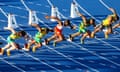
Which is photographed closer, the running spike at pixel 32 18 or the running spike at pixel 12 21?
the running spike at pixel 12 21

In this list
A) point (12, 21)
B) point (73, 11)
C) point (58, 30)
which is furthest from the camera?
point (73, 11)

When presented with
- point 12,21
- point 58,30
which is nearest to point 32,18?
point 12,21

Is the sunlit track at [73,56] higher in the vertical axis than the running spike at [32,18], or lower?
lower

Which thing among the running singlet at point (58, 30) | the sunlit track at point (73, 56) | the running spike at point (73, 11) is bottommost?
the sunlit track at point (73, 56)

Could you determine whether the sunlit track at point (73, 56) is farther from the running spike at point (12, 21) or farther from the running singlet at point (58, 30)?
the running singlet at point (58, 30)

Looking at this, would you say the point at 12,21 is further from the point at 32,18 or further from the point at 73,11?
the point at 73,11

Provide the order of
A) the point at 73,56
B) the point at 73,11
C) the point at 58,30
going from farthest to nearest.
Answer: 1. the point at 73,11
2. the point at 58,30
3. the point at 73,56

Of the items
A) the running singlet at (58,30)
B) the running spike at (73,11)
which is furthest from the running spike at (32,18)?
the running singlet at (58,30)

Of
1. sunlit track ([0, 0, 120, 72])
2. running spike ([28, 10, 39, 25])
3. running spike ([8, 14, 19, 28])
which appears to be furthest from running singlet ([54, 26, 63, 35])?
running spike ([28, 10, 39, 25])

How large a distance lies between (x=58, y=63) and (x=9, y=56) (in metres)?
1.62

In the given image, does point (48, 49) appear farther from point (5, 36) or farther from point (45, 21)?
point (45, 21)

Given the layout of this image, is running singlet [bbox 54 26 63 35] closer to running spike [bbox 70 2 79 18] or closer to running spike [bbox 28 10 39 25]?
running spike [bbox 28 10 39 25]

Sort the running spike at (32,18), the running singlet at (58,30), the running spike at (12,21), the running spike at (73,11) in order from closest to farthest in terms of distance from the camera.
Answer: the running singlet at (58,30) → the running spike at (12,21) → the running spike at (32,18) → the running spike at (73,11)

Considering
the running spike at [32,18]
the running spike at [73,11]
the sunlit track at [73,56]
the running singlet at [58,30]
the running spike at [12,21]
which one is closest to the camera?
the sunlit track at [73,56]
